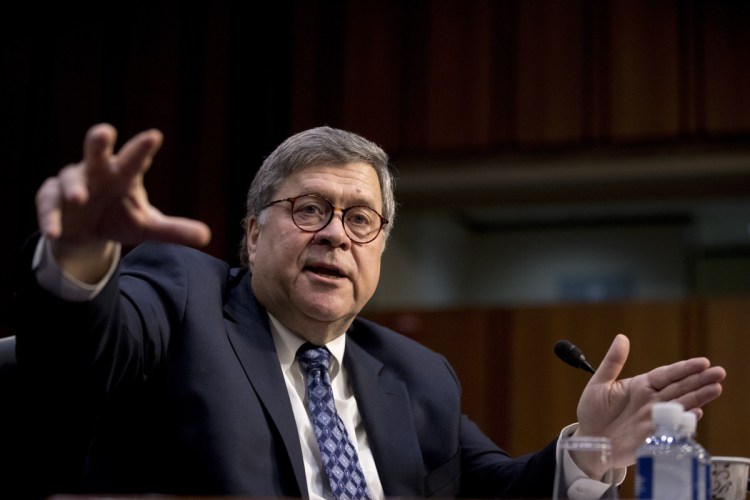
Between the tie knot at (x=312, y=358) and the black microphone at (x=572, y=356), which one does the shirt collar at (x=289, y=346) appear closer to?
the tie knot at (x=312, y=358)

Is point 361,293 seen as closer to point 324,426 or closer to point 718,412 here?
point 324,426

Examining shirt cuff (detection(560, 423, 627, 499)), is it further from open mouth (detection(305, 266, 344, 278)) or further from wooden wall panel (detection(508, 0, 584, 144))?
wooden wall panel (detection(508, 0, 584, 144))

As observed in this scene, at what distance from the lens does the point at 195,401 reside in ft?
6.20

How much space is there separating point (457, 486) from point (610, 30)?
294 centimetres

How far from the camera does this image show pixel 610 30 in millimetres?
4648

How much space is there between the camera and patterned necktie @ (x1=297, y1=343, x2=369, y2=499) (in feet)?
6.48

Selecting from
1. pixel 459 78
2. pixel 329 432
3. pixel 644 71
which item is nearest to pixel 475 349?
pixel 459 78

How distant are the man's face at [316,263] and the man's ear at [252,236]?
51mm

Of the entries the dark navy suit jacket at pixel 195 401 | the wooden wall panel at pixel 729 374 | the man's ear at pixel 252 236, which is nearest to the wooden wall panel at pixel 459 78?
the wooden wall panel at pixel 729 374

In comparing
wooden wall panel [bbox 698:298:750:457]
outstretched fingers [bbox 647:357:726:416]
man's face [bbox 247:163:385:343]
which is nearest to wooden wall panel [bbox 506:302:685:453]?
wooden wall panel [bbox 698:298:750:457]

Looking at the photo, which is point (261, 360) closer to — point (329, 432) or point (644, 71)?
point (329, 432)

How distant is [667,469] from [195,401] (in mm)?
886

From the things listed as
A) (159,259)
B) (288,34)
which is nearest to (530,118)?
(288,34)

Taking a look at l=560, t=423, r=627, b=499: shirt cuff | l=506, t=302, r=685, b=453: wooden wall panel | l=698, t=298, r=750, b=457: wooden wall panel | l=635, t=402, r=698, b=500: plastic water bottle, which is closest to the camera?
l=635, t=402, r=698, b=500: plastic water bottle
